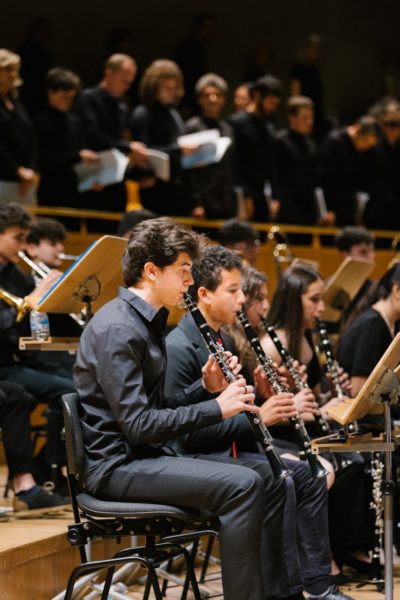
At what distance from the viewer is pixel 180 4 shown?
10.3m

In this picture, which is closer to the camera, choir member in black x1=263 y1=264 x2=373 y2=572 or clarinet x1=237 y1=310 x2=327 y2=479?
clarinet x1=237 y1=310 x2=327 y2=479

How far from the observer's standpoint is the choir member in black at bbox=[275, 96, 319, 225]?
8.16m

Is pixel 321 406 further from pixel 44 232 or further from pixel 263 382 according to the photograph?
pixel 44 232

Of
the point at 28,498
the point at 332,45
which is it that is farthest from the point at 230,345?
the point at 332,45

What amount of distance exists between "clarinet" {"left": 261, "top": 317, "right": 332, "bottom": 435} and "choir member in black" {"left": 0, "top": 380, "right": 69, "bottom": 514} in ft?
3.51

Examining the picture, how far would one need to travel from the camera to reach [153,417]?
2.90m

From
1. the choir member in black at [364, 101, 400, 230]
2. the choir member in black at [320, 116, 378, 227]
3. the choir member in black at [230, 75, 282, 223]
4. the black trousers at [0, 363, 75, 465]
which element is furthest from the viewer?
the choir member in black at [364, 101, 400, 230]

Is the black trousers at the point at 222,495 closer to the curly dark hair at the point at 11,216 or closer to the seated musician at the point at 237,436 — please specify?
the seated musician at the point at 237,436

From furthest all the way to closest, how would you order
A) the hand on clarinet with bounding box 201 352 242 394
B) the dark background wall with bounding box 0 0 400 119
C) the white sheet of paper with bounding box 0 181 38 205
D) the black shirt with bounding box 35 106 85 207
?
the dark background wall with bounding box 0 0 400 119, the black shirt with bounding box 35 106 85 207, the white sheet of paper with bounding box 0 181 38 205, the hand on clarinet with bounding box 201 352 242 394

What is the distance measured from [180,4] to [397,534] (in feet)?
23.4

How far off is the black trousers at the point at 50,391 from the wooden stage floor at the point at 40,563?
1.83 ft

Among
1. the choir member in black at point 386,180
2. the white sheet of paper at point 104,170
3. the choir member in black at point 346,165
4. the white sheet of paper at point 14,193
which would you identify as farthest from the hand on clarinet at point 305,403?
the choir member in black at point 386,180

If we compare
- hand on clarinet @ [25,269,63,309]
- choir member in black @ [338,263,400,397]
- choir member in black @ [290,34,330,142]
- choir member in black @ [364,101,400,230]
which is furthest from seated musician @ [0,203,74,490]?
choir member in black @ [290,34,330,142]

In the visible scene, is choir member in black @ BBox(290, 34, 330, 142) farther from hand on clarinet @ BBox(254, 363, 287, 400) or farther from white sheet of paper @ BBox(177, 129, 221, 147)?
hand on clarinet @ BBox(254, 363, 287, 400)
